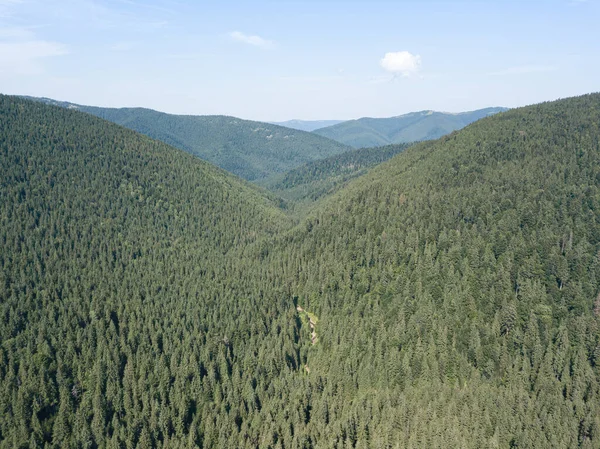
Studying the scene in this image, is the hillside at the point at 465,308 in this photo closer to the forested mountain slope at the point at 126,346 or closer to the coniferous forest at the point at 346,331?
the coniferous forest at the point at 346,331

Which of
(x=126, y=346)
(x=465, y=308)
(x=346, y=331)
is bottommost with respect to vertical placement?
(x=126, y=346)

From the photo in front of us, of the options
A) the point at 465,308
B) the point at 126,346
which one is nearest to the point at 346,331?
the point at 465,308

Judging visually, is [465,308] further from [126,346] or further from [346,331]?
[126,346]

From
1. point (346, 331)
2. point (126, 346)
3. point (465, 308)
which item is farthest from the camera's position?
point (346, 331)

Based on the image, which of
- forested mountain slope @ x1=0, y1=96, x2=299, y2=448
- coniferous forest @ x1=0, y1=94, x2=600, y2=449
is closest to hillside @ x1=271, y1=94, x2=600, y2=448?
coniferous forest @ x1=0, y1=94, x2=600, y2=449

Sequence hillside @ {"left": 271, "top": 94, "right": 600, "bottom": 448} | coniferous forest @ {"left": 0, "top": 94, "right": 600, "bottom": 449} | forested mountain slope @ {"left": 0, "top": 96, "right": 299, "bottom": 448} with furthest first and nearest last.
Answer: forested mountain slope @ {"left": 0, "top": 96, "right": 299, "bottom": 448}
coniferous forest @ {"left": 0, "top": 94, "right": 600, "bottom": 449}
hillside @ {"left": 271, "top": 94, "right": 600, "bottom": 448}

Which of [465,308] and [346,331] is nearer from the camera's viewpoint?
[465,308]

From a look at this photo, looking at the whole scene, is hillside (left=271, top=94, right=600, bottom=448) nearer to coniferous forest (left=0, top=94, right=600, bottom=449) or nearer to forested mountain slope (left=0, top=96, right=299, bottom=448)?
coniferous forest (left=0, top=94, right=600, bottom=449)

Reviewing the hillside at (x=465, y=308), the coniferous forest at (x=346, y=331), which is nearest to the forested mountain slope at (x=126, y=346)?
the coniferous forest at (x=346, y=331)

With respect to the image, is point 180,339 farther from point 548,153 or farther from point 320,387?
point 548,153
